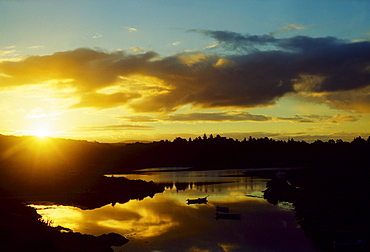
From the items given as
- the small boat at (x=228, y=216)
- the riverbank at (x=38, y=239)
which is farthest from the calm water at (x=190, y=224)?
the riverbank at (x=38, y=239)

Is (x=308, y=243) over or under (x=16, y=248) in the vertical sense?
under

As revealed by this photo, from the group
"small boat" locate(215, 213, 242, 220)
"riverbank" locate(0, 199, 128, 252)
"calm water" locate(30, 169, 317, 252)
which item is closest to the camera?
"riverbank" locate(0, 199, 128, 252)

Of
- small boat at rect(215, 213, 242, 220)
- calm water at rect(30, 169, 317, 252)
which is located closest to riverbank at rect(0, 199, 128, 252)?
calm water at rect(30, 169, 317, 252)

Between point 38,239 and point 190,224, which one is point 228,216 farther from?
point 38,239

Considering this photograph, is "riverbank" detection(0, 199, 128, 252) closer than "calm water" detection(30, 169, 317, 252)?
Yes

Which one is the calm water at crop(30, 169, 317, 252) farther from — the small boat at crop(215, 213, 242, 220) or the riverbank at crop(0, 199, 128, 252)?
the riverbank at crop(0, 199, 128, 252)

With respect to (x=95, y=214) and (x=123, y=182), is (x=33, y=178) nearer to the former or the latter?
(x=123, y=182)

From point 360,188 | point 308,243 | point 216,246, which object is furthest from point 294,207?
point 216,246

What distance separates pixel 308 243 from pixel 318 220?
11018 millimetres

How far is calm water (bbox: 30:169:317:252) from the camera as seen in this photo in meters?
44.9

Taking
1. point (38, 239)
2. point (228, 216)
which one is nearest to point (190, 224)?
point (228, 216)

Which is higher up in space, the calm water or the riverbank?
the riverbank

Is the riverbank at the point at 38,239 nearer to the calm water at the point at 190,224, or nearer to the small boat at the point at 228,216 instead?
the calm water at the point at 190,224

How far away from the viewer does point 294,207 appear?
7181 centimetres
